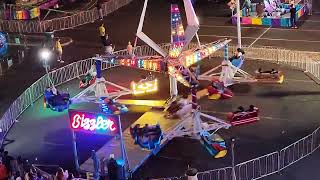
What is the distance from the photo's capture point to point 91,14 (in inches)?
2280

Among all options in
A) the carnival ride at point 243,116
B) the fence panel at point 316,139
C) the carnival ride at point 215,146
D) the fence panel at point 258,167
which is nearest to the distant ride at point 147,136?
the carnival ride at point 215,146

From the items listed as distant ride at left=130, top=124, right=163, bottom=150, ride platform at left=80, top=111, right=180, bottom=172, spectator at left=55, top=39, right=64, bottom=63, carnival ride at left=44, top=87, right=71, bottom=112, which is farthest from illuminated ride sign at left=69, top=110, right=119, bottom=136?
spectator at left=55, top=39, right=64, bottom=63

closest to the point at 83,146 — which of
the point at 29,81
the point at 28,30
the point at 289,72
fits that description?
the point at 29,81

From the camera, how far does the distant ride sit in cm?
2992

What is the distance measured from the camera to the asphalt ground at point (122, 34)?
4419cm

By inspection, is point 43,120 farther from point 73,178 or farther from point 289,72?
point 289,72

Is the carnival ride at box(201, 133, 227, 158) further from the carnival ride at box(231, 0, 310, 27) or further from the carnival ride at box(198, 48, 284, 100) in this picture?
the carnival ride at box(231, 0, 310, 27)

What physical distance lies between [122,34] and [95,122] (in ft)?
87.3

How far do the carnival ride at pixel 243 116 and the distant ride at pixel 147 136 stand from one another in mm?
5412

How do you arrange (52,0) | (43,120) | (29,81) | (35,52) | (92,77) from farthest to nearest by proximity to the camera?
(52,0) < (35,52) < (29,81) < (92,77) < (43,120)

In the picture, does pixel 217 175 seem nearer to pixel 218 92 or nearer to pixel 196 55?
pixel 196 55

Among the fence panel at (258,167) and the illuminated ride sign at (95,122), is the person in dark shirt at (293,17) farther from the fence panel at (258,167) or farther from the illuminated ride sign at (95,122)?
the illuminated ride sign at (95,122)

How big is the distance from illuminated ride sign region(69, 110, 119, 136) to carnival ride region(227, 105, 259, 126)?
8.37 m

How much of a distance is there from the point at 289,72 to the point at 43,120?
49.7 ft
